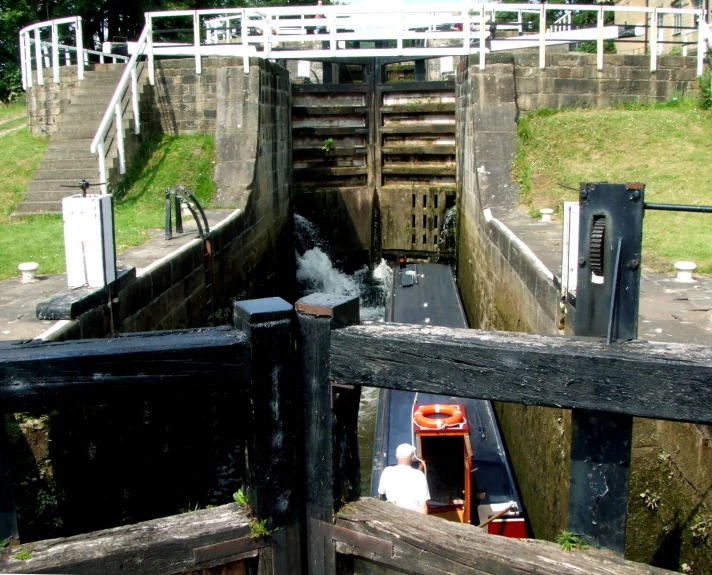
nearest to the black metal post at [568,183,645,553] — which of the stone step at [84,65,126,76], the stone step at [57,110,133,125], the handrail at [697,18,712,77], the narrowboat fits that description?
the narrowboat

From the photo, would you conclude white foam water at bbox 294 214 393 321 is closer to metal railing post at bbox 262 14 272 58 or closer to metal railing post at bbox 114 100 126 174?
metal railing post at bbox 262 14 272 58

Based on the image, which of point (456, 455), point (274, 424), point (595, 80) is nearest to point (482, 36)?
point (595, 80)

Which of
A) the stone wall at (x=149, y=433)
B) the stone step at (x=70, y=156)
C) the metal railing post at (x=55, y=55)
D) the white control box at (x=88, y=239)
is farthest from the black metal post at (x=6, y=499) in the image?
the metal railing post at (x=55, y=55)

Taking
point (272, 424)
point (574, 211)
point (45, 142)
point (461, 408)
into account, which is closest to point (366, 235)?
point (45, 142)

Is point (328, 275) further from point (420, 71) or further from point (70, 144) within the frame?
point (70, 144)

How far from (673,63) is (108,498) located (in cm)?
1065

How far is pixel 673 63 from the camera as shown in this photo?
38.4ft

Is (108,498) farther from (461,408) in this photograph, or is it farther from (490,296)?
(490,296)

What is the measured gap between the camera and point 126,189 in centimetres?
994

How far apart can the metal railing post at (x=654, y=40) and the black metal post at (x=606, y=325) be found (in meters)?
10.4

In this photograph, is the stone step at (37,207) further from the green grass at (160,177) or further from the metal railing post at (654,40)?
the metal railing post at (654,40)

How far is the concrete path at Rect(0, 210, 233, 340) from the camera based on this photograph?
4.43 m

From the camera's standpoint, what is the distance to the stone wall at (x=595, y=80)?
11266 mm

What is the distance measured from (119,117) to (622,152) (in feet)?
21.8
